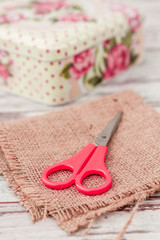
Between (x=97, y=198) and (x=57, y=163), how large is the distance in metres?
0.08

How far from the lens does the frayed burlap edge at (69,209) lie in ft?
1.49

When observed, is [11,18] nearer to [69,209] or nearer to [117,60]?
[117,60]

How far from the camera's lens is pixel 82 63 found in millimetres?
763

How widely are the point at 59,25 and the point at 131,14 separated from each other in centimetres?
18

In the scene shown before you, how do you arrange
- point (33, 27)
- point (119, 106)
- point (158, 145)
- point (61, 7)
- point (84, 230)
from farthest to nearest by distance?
point (61, 7), point (33, 27), point (119, 106), point (158, 145), point (84, 230)

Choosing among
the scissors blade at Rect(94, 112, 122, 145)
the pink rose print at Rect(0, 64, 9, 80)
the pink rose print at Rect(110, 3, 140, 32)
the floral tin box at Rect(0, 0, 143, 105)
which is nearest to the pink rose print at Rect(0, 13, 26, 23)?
the floral tin box at Rect(0, 0, 143, 105)

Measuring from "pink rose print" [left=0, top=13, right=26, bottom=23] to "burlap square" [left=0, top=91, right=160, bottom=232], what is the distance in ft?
0.91

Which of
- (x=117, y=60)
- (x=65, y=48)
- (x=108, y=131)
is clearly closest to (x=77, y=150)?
(x=108, y=131)

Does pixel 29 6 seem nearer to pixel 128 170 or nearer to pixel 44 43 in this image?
pixel 44 43

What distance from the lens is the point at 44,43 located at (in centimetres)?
71

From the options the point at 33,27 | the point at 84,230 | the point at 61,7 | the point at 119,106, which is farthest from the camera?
the point at 61,7

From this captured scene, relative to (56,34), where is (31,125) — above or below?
below

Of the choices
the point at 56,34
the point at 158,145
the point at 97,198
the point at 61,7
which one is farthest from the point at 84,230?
the point at 61,7

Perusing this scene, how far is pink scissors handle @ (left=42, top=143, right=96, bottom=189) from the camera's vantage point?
1.60 feet
